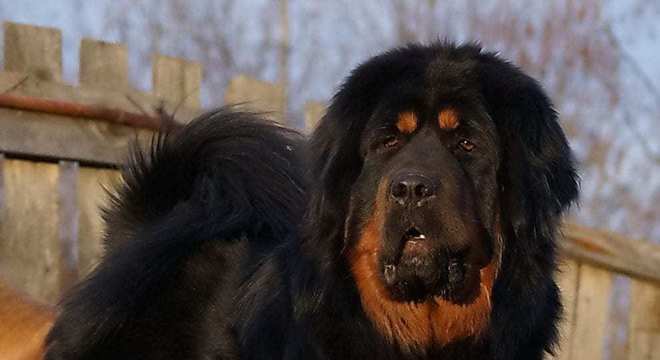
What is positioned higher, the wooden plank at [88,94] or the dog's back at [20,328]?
the wooden plank at [88,94]

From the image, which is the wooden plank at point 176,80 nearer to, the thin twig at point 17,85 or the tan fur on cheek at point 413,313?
the thin twig at point 17,85

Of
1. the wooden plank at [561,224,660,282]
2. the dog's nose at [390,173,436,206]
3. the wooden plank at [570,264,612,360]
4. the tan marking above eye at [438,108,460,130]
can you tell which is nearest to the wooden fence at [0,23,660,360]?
the wooden plank at [561,224,660,282]

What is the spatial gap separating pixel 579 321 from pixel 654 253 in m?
0.53

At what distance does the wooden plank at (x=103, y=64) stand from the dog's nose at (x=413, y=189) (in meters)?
2.54

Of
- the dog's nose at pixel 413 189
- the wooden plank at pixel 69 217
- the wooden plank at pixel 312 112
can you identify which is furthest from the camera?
the wooden plank at pixel 312 112

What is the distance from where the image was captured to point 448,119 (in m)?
3.53

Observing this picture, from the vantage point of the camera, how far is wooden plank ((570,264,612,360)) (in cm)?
643

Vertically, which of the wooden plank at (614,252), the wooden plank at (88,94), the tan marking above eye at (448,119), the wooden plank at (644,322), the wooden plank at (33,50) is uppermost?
the wooden plank at (33,50)

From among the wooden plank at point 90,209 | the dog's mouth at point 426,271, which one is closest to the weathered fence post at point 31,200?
the wooden plank at point 90,209

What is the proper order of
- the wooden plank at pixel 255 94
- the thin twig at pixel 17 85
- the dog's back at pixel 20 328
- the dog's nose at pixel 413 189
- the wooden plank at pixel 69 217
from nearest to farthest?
the dog's nose at pixel 413 189
the dog's back at pixel 20 328
the thin twig at pixel 17 85
the wooden plank at pixel 69 217
the wooden plank at pixel 255 94

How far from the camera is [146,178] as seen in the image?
4.39 metres

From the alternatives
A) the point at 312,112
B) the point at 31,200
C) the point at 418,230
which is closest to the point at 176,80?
the point at 312,112

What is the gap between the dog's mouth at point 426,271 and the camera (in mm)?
3430

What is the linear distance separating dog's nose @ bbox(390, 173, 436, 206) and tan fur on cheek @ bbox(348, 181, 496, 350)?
9.2 inches
